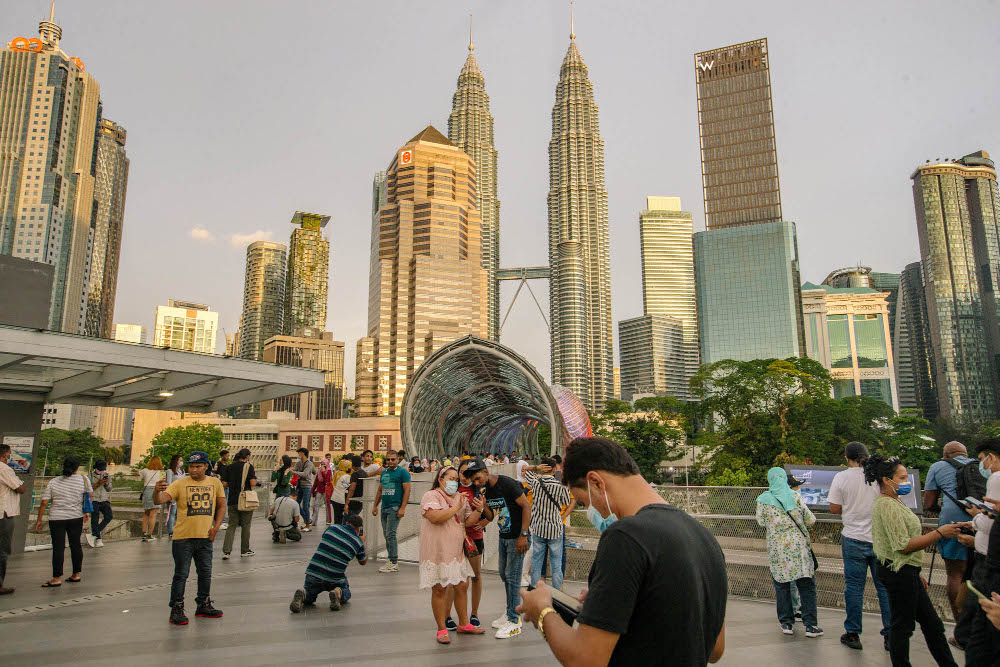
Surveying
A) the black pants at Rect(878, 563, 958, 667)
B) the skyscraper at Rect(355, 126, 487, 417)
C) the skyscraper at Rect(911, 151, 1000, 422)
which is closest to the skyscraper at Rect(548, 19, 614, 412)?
the skyscraper at Rect(355, 126, 487, 417)

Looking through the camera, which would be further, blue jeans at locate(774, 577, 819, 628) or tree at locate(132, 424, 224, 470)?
tree at locate(132, 424, 224, 470)

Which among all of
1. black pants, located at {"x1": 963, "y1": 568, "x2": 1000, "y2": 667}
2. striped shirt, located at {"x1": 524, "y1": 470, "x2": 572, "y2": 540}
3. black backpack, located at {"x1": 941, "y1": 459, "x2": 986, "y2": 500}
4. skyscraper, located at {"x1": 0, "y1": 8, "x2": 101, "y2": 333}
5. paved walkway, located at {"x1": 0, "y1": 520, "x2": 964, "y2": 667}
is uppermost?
skyscraper, located at {"x1": 0, "y1": 8, "x2": 101, "y2": 333}

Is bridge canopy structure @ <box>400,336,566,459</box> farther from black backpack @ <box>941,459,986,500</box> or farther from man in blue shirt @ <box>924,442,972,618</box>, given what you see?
black backpack @ <box>941,459,986,500</box>

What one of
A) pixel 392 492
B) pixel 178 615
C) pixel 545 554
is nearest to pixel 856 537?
pixel 545 554

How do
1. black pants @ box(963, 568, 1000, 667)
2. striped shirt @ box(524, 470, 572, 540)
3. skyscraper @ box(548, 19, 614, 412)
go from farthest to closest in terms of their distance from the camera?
skyscraper @ box(548, 19, 614, 412), striped shirt @ box(524, 470, 572, 540), black pants @ box(963, 568, 1000, 667)

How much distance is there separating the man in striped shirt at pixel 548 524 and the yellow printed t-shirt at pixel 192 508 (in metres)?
3.15

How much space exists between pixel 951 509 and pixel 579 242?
7073 inches

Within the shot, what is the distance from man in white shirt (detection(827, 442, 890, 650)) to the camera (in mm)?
5414

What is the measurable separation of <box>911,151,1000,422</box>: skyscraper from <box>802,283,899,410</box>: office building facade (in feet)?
29.5

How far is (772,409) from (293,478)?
35.6m

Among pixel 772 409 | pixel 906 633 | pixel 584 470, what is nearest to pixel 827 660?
pixel 906 633

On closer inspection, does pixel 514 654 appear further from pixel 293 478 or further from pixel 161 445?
pixel 161 445

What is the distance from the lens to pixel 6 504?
704cm

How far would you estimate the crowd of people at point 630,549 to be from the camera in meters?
1.84
